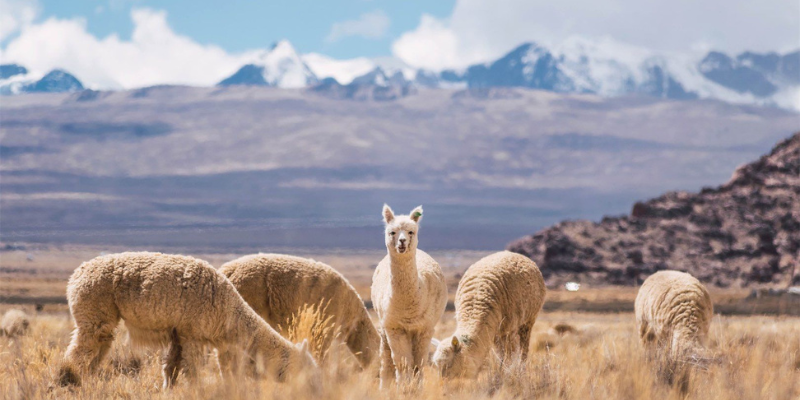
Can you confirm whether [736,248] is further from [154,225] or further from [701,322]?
[154,225]

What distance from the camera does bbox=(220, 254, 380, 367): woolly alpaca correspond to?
13.4 metres

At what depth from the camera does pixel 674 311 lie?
14.6 meters

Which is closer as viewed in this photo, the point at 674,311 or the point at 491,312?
the point at 491,312

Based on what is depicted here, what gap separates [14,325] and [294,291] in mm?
7278

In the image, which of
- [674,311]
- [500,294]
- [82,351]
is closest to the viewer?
[82,351]

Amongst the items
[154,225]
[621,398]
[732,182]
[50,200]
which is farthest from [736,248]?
[50,200]

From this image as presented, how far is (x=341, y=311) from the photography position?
13828mm

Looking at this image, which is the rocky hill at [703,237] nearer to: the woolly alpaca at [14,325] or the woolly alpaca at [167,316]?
the woolly alpaca at [14,325]

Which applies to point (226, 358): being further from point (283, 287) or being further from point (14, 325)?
point (14, 325)

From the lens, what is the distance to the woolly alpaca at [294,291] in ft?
44.0

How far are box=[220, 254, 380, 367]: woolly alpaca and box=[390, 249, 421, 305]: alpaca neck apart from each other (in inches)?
72.1

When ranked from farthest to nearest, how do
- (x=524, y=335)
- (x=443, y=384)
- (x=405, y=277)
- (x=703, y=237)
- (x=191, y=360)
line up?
1. (x=703, y=237)
2. (x=524, y=335)
3. (x=405, y=277)
4. (x=191, y=360)
5. (x=443, y=384)

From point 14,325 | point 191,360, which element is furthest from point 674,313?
point 14,325

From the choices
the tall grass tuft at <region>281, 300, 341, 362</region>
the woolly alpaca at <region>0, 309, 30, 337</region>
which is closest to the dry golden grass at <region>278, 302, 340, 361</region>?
the tall grass tuft at <region>281, 300, 341, 362</region>
